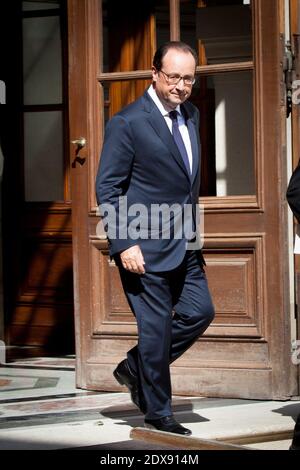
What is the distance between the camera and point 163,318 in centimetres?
461

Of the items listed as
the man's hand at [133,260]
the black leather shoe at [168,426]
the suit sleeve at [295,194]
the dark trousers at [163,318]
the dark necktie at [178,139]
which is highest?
the dark necktie at [178,139]

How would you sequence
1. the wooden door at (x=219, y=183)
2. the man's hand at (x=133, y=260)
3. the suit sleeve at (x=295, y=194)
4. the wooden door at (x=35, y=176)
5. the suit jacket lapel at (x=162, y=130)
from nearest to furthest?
the suit sleeve at (x=295, y=194)
the man's hand at (x=133, y=260)
the suit jacket lapel at (x=162, y=130)
the wooden door at (x=219, y=183)
the wooden door at (x=35, y=176)

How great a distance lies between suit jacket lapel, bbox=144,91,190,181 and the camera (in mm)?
4641

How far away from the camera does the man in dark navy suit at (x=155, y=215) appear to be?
457 cm

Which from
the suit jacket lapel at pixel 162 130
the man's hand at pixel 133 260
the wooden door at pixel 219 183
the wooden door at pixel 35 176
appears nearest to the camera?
the man's hand at pixel 133 260

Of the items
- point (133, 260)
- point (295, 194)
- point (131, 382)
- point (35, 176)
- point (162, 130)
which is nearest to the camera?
point (295, 194)

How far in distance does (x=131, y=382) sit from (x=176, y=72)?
1.25 meters

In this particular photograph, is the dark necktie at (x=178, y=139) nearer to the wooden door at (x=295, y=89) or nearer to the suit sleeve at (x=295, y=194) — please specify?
the suit sleeve at (x=295, y=194)

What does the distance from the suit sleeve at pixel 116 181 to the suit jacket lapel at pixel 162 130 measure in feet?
0.38

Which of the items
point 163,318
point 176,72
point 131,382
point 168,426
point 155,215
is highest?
point 176,72

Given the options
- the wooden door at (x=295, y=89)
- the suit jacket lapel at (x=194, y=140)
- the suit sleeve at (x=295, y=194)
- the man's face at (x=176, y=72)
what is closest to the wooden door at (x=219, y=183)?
the wooden door at (x=295, y=89)

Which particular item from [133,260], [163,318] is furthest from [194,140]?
[163,318]

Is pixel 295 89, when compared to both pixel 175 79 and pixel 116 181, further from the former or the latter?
pixel 116 181

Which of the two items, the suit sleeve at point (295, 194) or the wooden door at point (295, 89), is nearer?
the suit sleeve at point (295, 194)
